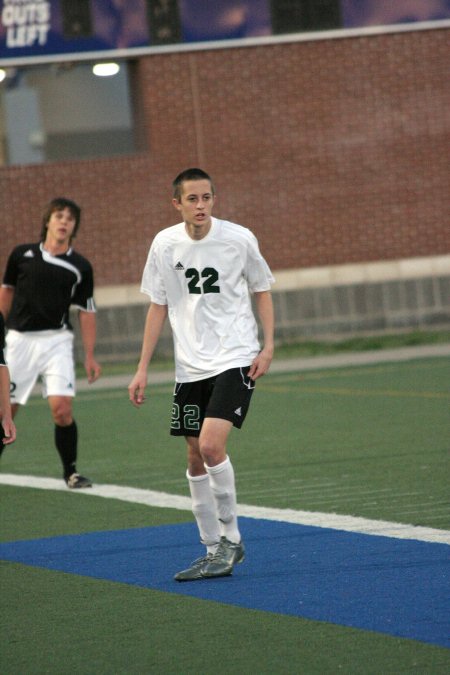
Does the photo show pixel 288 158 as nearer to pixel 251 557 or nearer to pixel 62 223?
pixel 62 223

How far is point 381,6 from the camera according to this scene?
27016mm

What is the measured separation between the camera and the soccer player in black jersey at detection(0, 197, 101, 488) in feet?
34.9

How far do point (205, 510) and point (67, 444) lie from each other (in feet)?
11.8

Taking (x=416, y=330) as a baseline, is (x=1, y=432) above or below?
above

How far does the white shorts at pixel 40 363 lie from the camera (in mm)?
10750

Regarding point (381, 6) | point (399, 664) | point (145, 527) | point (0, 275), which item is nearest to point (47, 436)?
point (145, 527)

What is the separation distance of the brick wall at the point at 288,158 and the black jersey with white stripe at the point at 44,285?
631 inches

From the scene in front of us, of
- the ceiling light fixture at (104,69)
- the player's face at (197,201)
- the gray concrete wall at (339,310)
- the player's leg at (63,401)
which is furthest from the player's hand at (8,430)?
the ceiling light fixture at (104,69)

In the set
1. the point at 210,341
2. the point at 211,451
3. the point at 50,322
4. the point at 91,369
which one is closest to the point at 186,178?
the point at 210,341

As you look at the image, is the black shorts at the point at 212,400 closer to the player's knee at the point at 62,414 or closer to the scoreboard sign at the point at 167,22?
the player's knee at the point at 62,414

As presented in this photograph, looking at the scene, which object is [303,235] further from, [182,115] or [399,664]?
[399,664]

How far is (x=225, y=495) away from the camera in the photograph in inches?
283

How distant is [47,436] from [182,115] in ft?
43.3

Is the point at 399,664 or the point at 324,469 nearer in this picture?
the point at 399,664
